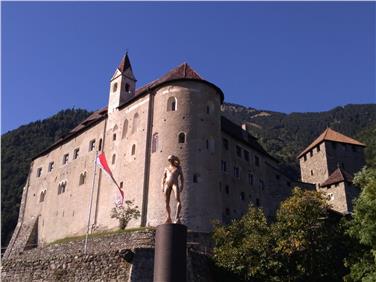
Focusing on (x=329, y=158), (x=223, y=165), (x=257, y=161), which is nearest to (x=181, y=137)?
(x=223, y=165)

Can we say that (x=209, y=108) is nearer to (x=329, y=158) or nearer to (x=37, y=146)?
(x=329, y=158)

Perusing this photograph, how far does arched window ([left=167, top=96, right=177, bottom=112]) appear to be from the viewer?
2026 inches

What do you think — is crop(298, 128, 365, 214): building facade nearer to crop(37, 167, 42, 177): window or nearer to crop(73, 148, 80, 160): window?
crop(73, 148, 80, 160): window

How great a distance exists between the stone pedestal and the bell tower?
141 feet

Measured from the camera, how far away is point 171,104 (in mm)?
51781

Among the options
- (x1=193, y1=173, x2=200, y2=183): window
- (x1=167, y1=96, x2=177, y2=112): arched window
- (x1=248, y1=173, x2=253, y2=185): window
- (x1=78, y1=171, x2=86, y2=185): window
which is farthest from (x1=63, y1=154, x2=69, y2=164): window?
(x1=193, y1=173, x2=200, y2=183): window

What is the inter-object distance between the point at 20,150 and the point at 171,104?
8168cm

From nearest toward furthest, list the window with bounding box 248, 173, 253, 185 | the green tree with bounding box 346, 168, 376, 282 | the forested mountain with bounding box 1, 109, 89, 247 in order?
the green tree with bounding box 346, 168, 376, 282 → the window with bounding box 248, 173, 253, 185 → the forested mountain with bounding box 1, 109, 89, 247

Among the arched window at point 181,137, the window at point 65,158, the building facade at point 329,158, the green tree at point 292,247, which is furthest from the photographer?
the building facade at point 329,158

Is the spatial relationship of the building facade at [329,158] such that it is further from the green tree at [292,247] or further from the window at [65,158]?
the green tree at [292,247]

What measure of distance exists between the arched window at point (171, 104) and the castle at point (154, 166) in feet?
0.34

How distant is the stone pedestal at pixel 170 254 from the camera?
1731 cm

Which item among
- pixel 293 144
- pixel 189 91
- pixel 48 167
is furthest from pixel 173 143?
pixel 293 144

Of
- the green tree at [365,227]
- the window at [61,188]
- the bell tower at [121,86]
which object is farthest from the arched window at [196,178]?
the window at [61,188]
